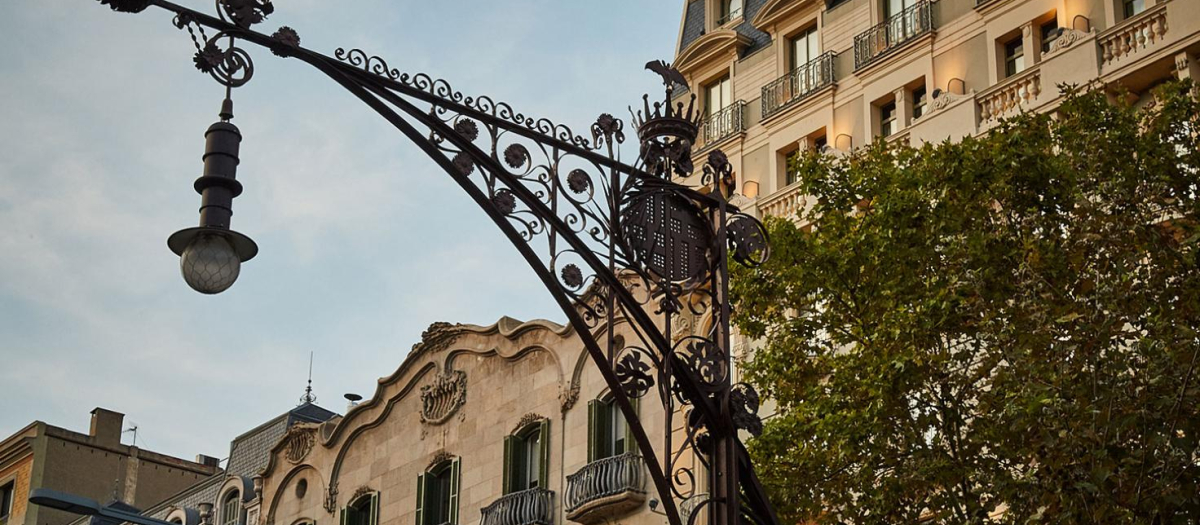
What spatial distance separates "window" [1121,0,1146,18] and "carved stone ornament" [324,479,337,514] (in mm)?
19412

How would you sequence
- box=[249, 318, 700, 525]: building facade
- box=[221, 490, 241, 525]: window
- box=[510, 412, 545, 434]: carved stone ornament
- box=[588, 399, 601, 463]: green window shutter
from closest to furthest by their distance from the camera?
box=[249, 318, 700, 525]: building facade
box=[588, 399, 601, 463]: green window shutter
box=[510, 412, 545, 434]: carved stone ornament
box=[221, 490, 241, 525]: window

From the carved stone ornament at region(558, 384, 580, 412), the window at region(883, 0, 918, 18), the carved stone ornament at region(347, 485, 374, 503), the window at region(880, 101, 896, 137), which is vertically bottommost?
the carved stone ornament at region(347, 485, 374, 503)

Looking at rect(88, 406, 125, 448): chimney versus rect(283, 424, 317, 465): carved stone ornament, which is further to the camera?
rect(88, 406, 125, 448): chimney

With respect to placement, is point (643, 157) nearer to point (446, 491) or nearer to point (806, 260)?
point (806, 260)

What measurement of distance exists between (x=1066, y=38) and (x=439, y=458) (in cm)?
1479

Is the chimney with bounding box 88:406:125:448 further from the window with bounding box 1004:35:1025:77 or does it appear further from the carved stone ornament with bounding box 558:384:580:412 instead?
the window with bounding box 1004:35:1025:77

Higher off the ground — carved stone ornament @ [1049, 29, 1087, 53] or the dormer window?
the dormer window

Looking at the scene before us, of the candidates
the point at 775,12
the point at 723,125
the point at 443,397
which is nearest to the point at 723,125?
the point at 723,125

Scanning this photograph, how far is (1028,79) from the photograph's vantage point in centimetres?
2812

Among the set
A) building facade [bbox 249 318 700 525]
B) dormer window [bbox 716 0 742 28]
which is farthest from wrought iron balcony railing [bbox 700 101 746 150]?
building facade [bbox 249 318 700 525]

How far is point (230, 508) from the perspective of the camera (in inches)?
1674

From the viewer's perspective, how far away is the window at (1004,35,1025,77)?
1164 inches

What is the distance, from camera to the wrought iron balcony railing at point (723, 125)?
35.2 m

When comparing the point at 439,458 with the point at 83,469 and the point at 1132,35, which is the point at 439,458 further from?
the point at 83,469
